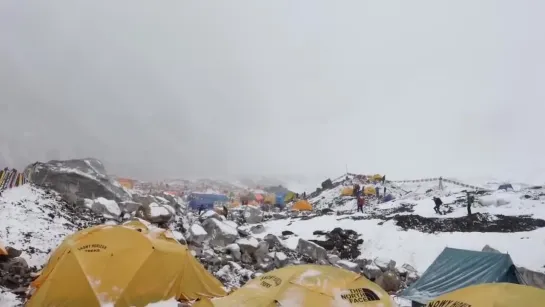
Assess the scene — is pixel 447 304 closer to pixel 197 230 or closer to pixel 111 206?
pixel 197 230

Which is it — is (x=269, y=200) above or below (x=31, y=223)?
below

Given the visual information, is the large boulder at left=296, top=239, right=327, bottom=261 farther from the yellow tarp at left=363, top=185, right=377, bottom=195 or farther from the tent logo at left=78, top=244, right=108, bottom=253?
the yellow tarp at left=363, top=185, right=377, bottom=195

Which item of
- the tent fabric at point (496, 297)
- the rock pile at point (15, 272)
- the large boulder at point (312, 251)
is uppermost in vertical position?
the tent fabric at point (496, 297)

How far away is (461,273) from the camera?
37.4ft

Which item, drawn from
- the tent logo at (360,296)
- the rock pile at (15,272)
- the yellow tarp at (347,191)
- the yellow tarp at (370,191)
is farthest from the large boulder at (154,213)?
the yellow tarp at (370,191)

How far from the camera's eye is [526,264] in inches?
629

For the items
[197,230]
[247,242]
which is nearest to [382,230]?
[247,242]

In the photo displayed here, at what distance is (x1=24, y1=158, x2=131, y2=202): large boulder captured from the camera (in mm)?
18281

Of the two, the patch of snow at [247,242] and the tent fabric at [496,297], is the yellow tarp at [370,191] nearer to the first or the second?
the patch of snow at [247,242]

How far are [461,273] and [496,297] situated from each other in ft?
19.4

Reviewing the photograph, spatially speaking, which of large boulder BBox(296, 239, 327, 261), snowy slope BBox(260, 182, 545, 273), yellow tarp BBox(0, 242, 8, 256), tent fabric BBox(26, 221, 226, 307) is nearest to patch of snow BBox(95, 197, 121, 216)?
yellow tarp BBox(0, 242, 8, 256)

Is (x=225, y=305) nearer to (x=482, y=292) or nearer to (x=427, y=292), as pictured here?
(x=482, y=292)

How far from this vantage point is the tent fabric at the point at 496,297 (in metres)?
5.85

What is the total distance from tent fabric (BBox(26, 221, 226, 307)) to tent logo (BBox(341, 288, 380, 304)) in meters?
4.44
